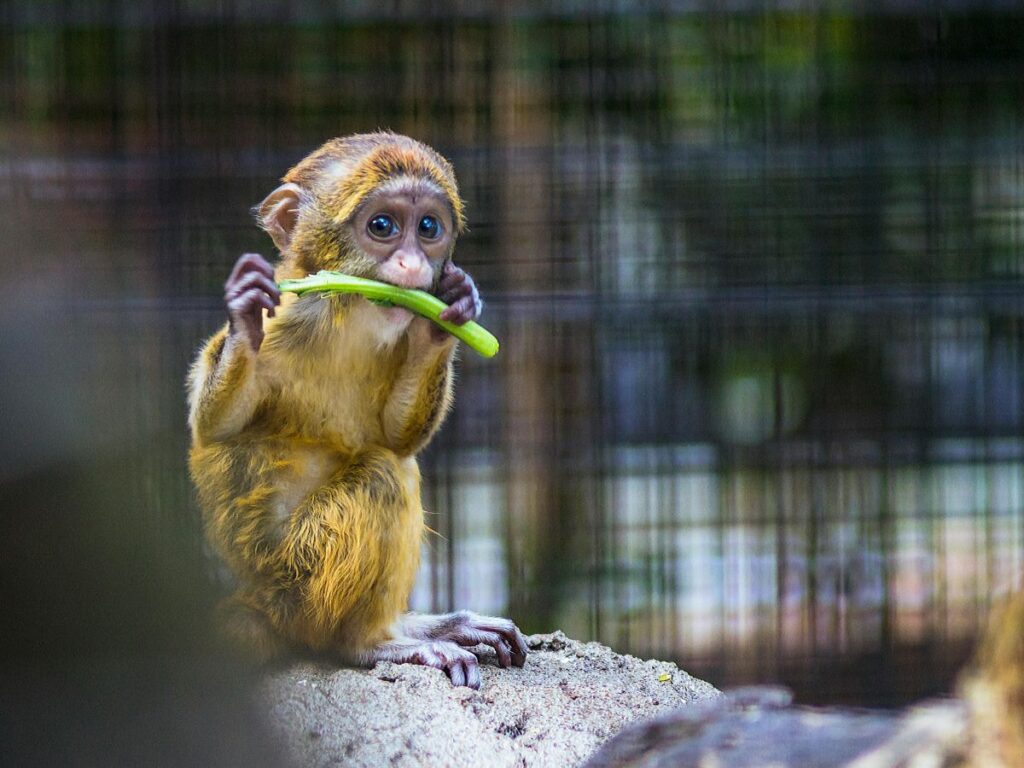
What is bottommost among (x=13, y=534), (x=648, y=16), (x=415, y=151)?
(x=13, y=534)

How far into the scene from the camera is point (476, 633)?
2.39 meters

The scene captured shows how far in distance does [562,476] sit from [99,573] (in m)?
2.46

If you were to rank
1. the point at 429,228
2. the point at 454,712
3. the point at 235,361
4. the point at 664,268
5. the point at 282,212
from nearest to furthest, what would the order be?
1. the point at 454,712
2. the point at 235,361
3. the point at 429,228
4. the point at 282,212
5. the point at 664,268

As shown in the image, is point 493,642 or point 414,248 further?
point 493,642

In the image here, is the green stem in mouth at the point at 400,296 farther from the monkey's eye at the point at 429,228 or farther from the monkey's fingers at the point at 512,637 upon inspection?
the monkey's fingers at the point at 512,637

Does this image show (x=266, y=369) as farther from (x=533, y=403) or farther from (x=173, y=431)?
(x=533, y=403)

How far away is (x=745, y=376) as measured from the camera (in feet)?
13.4

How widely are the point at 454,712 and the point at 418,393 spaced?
2.12 ft

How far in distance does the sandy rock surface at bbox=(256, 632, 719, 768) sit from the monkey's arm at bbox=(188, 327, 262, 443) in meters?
0.49

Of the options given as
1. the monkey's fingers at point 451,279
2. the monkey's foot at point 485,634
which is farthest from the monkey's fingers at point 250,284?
the monkey's foot at point 485,634

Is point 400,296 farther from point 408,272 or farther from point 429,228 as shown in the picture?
point 429,228

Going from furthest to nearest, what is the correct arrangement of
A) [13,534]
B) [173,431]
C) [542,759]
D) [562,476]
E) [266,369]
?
[562,476], [173,431], [266,369], [542,759], [13,534]

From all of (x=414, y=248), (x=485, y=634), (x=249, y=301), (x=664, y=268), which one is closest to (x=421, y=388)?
(x=414, y=248)

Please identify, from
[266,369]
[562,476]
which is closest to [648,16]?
[562,476]
